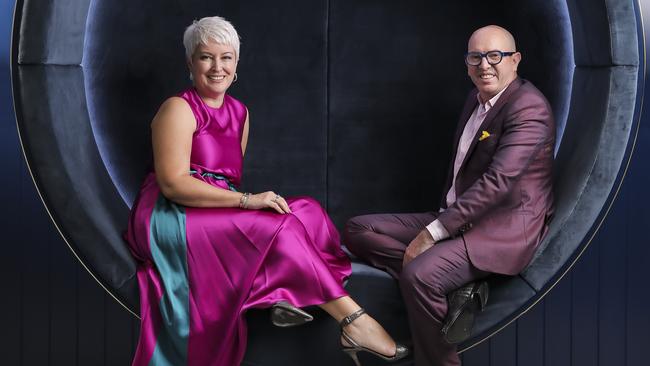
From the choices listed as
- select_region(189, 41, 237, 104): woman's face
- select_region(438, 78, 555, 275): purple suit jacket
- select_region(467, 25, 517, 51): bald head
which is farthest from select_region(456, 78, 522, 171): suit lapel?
select_region(189, 41, 237, 104): woman's face

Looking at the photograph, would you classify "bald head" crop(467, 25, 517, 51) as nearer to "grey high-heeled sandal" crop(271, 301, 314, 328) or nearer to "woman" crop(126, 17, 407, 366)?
"woman" crop(126, 17, 407, 366)

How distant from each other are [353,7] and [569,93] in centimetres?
96

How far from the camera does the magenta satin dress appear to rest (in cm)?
313

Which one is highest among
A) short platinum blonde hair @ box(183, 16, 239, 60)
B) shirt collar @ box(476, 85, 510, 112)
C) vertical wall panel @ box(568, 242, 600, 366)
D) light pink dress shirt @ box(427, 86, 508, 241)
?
short platinum blonde hair @ box(183, 16, 239, 60)

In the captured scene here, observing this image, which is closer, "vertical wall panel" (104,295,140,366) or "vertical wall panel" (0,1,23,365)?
"vertical wall panel" (0,1,23,365)

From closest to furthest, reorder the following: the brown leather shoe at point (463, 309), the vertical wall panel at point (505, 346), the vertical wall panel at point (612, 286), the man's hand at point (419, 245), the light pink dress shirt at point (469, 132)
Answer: the brown leather shoe at point (463, 309) → the man's hand at point (419, 245) → the light pink dress shirt at point (469, 132) → the vertical wall panel at point (612, 286) → the vertical wall panel at point (505, 346)

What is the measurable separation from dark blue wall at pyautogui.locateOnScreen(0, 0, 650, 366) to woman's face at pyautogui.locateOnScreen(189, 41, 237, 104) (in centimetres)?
103

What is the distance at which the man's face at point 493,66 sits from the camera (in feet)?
10.7

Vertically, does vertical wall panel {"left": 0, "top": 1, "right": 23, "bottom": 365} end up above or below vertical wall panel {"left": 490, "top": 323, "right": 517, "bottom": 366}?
above

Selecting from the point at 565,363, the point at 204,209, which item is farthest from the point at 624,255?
the point at 204,209

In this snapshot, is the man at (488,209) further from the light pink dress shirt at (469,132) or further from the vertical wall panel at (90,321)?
the vertical wall panel at (90,321)

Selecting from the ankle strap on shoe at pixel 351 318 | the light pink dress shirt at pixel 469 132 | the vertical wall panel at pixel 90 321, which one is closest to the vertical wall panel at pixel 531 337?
the light pink dress shirt at pixel 469 132

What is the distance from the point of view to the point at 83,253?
327cm

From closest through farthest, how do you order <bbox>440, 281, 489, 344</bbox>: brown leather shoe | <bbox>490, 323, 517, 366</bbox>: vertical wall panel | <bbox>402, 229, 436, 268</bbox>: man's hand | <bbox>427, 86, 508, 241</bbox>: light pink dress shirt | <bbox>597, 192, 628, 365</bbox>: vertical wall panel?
<bbox>440, 281, 489, 344</bbox>: brown leather shoe, <bbox>402, 229, 436, 268</bbox>: man's hand, <bbox>427, 86, 508, 241</bbox>: light pink dress shirt, <bbox>597, 192, 628, 365</bbox>: vertical wall panel, <bbox>490, 323, 517, 366</bbox>: vertical wall panel
